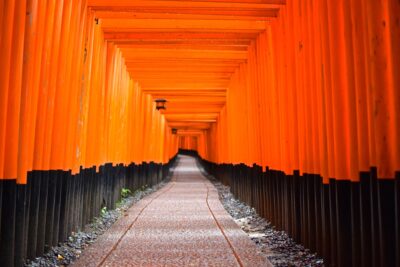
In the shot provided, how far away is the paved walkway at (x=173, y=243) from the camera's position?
5.43 metres

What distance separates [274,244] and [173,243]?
1.56 m

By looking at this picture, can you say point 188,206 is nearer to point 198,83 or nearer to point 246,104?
point 246,104

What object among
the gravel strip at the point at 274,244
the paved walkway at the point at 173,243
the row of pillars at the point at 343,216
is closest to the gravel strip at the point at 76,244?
the paved walkway at the point at 173,243

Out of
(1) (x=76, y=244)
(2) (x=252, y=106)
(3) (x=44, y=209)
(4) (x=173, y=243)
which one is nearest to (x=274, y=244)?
(4) (x=173, y=243)

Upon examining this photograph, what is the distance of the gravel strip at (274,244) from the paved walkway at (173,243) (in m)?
0.22

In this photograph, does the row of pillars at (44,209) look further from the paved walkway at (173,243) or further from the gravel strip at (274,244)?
the gravel strip at (274,244)

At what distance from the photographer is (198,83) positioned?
638 inches

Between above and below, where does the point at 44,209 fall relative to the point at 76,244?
above

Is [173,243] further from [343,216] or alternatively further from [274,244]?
[343,216]

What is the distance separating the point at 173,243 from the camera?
21.6ft

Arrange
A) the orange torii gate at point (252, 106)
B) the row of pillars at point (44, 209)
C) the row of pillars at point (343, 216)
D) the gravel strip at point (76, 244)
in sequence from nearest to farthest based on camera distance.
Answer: the row of pillars at point (343, 216) → the orange torii gate at point (252, 106) → the row of pillars at point (44, 209) → the gravel strip at point (76, 244)

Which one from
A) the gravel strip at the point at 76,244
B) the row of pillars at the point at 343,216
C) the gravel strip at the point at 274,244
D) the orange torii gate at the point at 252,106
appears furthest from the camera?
the gravel strip at the point at 274,244

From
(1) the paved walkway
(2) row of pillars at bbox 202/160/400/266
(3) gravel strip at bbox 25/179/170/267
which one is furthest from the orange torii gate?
(1) the paved walkway

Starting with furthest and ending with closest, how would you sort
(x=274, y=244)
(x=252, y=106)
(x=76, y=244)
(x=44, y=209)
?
(x=252, y=106) → (x=274, y=244) → (x=76, y=244) → (x=44, y=209)
